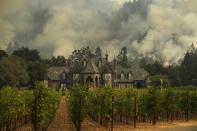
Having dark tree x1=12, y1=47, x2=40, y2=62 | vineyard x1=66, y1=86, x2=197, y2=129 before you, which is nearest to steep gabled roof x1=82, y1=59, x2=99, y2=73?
dark tree x1=12, y1=47, x2=40, y2=62

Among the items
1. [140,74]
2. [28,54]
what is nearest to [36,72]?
[28,54]

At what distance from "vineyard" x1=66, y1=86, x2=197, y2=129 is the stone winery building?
43103 mm

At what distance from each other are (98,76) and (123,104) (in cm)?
5216

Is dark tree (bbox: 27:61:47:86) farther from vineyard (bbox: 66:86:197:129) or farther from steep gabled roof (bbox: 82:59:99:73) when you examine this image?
vineyard (bbox: 66:86:197:129)

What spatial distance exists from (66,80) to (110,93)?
6400 cm

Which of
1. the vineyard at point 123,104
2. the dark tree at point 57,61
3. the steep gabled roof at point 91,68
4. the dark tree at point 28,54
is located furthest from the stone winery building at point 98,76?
the vineyard at point 123,104

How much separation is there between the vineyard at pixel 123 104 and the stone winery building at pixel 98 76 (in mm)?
43103

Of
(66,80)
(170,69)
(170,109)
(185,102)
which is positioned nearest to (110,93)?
(170,109)

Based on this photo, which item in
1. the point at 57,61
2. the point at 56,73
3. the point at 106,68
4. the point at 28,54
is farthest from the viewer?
the point at 57,61

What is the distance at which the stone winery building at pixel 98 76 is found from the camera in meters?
84.2

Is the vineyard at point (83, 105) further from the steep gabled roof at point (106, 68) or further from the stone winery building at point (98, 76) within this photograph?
the steep gabled roof at point (106, 68)

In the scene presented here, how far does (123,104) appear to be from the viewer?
32656 mm

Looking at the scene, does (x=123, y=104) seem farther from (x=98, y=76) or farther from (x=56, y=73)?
(x=56, y=73)

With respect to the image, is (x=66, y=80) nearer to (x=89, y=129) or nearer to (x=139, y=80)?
(x=139, y=80)
